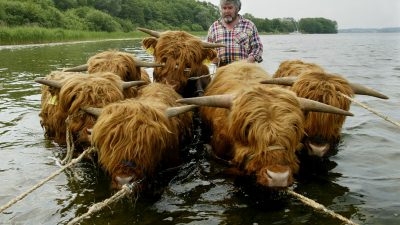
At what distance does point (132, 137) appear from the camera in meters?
4.35

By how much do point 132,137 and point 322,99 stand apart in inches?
93.7

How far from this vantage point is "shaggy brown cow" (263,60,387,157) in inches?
201

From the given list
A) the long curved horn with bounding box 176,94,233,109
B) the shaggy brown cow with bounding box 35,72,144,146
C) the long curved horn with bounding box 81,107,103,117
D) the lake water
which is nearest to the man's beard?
the lake water

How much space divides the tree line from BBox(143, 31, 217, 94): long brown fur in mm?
37715

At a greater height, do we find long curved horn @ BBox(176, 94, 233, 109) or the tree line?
the tree line

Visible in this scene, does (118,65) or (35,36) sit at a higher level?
(35,36)

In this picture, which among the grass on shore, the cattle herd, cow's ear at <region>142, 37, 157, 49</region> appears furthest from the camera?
the grass on shore

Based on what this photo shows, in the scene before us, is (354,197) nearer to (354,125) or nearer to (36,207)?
(36,207)

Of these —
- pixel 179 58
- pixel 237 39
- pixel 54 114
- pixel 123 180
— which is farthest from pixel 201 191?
pixel 237 39

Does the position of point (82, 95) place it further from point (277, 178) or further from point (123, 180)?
point (277, 178)

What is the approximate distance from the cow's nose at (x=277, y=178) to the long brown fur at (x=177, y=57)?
3061mm

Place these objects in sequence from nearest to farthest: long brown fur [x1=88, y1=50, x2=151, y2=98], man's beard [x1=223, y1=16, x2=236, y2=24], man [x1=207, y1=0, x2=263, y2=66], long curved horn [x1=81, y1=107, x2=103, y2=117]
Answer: long curved horn [x1=81, y1=107, x2=103, y2=117] < long brown fur [x1=88, y1=50, x2=151, y2=98] < man's beard [x1=223, y1=16, x2=236, y2=24] < man [x1=207, y1=0, x2=263, y2=66]

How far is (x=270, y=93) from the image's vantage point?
4582 mm

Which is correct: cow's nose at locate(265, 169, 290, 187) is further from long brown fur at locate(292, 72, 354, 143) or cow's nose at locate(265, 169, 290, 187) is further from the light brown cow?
the light brown cow
